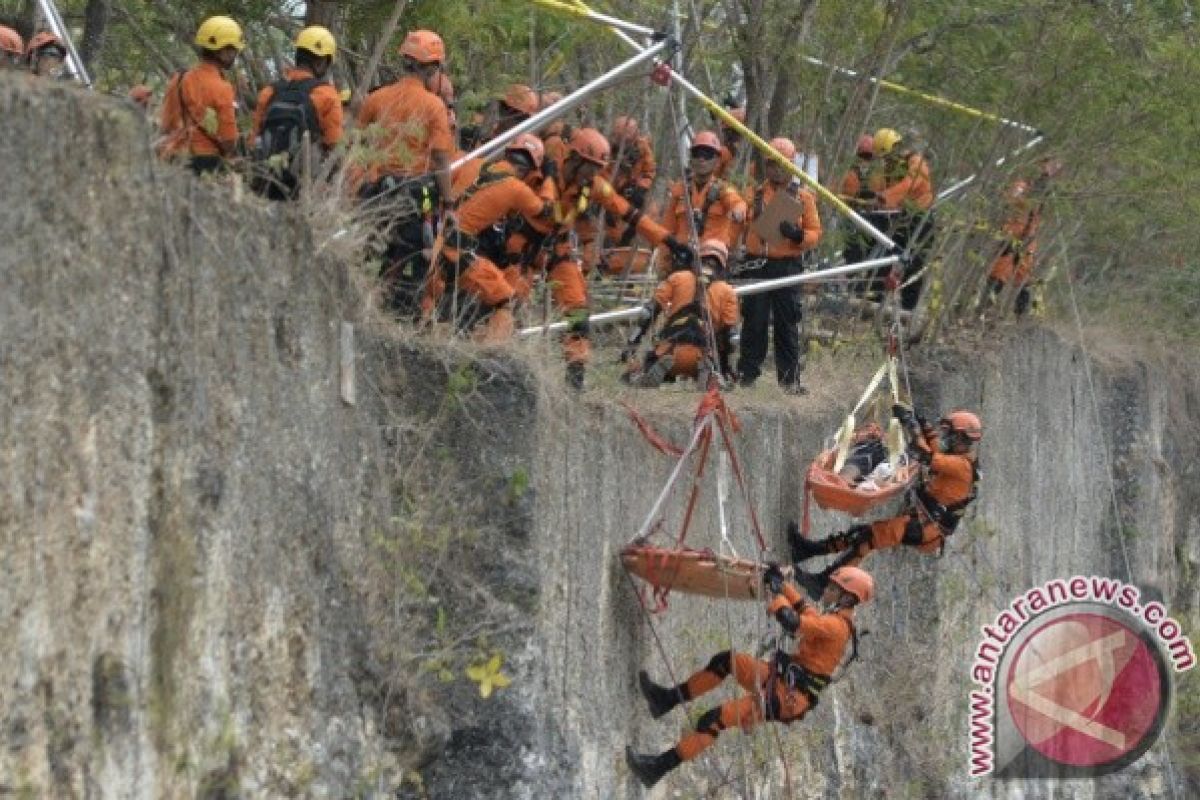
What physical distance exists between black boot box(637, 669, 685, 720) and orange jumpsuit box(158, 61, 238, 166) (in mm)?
4758

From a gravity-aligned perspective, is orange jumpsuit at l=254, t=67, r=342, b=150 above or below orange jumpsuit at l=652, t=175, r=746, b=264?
above

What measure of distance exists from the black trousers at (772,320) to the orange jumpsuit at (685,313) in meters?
1.73

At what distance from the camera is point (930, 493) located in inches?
814

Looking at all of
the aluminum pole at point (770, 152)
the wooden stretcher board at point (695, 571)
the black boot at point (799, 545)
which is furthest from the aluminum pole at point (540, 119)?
the black boot at point (799, 545)

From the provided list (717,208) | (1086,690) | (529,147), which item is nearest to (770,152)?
(717,208)

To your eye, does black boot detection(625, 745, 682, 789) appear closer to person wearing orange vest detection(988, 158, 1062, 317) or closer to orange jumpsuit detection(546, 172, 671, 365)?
orange jumpsuit detection(546, 172, 671, 365)

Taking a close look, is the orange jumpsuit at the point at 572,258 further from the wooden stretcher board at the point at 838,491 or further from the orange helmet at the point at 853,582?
the wooden stretcher board at the point at 838,491

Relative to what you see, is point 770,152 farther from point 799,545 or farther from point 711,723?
point 711,723

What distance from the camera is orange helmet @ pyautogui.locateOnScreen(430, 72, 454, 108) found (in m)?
14.6

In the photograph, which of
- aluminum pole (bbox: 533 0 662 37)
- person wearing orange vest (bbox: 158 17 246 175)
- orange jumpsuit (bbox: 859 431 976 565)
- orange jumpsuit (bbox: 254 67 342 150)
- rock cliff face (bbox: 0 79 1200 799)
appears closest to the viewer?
rock cliff face (bbox: 0 79 1200 799)

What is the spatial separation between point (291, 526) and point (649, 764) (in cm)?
455

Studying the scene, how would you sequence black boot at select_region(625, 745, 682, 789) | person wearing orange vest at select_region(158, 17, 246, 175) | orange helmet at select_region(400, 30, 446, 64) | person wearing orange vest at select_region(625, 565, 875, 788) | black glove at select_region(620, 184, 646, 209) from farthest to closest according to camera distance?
black glove at select_region(620, 184, 646, 209), person wearing orange vest at select_region(625, 565, 875, 788), black boot at select_region(625, 745, 682, 789), orange helmet at select_region(400, 30, 446, 64), person wearing orange vest at select_region(158, 17, 246, 175)

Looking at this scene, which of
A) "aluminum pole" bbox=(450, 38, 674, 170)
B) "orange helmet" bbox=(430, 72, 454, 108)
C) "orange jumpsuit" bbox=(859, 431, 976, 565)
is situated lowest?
"orange jumpsuit" bbox=(859, 431, 976, 565)

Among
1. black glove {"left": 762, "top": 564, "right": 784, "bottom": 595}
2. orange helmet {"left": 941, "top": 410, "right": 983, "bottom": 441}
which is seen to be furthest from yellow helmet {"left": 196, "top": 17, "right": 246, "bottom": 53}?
orange helmet {"left": 941, "top": 410, "right": 983, "bottom": 441}
